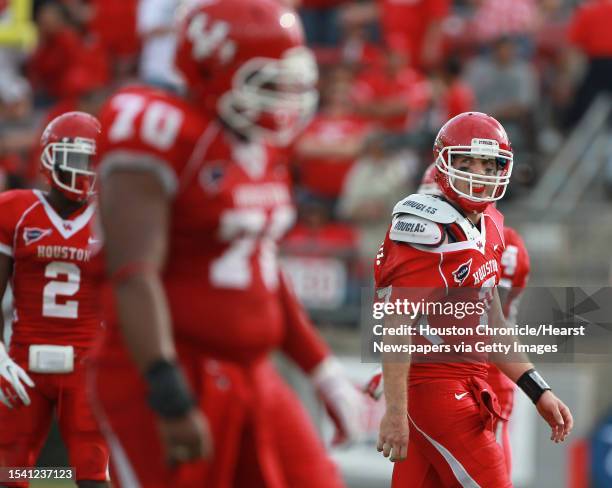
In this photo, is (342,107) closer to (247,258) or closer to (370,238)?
(370,238)

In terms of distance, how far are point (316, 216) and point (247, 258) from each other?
26.8ft

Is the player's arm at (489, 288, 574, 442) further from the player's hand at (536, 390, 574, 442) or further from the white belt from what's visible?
the white belt

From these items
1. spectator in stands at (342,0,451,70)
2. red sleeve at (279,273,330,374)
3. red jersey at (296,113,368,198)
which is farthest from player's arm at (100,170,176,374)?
spectator in stands at (342,0,451,70)

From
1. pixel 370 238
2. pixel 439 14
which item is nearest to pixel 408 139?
pixel 370 238

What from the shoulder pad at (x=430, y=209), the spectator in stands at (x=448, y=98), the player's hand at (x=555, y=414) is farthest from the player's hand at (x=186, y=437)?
the spectator in stands at (x=448, y=98)

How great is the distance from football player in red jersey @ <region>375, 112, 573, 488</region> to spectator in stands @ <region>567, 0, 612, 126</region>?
6780 mm

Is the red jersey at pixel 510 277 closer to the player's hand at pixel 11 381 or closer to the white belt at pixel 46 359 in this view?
the white belt at pixel 46 359

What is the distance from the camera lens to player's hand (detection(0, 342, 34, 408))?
5.73m

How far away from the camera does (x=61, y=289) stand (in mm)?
5984

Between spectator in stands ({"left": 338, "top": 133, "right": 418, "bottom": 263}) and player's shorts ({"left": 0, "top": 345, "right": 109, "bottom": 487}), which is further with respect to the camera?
spectator in stands ({"left": 338, "top": 133, "right": 418, "bottom": 263})

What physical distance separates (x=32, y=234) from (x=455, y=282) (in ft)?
6.48

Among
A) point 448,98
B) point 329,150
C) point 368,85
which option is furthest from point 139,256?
point 368,85

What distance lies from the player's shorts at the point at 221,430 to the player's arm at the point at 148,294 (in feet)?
0.54

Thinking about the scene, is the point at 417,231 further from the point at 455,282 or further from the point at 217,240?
the point at 217,240
